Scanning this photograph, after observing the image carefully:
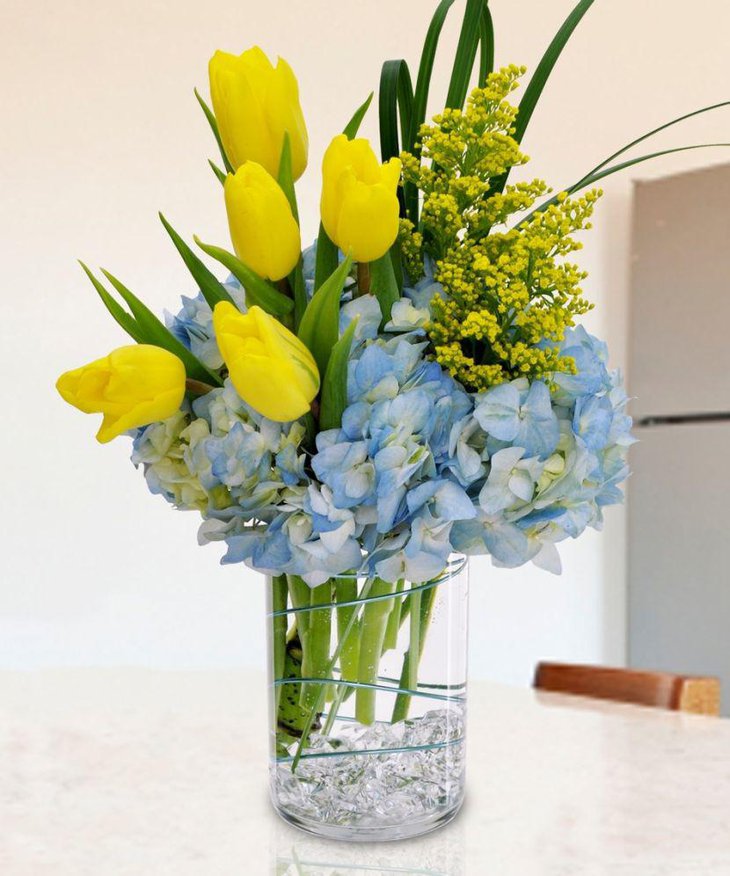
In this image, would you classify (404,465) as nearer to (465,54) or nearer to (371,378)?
(371,378)

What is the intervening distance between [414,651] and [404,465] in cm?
17

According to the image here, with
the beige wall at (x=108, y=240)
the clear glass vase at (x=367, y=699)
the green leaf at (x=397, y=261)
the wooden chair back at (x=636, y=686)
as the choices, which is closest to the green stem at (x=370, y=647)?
the clear glass vase at (x=367, y=699)

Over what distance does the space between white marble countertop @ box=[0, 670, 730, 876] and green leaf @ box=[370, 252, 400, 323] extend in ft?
1.21

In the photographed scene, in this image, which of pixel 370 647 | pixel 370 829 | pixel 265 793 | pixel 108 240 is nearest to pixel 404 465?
pixel 370 647

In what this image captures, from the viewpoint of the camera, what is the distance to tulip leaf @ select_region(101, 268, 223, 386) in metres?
0.59

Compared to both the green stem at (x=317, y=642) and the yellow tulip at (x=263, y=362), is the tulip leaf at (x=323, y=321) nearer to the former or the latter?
the yellow tulip at (x=263, y=362)

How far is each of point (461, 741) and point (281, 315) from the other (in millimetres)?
329

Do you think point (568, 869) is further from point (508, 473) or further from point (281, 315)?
point (281, 315)

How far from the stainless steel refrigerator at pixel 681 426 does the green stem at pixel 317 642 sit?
2452mm

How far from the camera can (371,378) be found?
57 cm

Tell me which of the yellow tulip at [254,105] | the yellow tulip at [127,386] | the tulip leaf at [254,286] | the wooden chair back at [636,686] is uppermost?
the yellow tulip at [254,105]

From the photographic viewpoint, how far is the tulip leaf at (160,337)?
593mm

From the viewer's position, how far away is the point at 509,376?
62 cm

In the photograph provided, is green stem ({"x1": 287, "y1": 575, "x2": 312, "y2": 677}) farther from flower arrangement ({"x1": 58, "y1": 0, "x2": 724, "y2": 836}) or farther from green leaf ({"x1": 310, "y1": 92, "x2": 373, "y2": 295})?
green leaf ({"x1": 310, "y1": 92, "x2": 373, "y2": 295})
